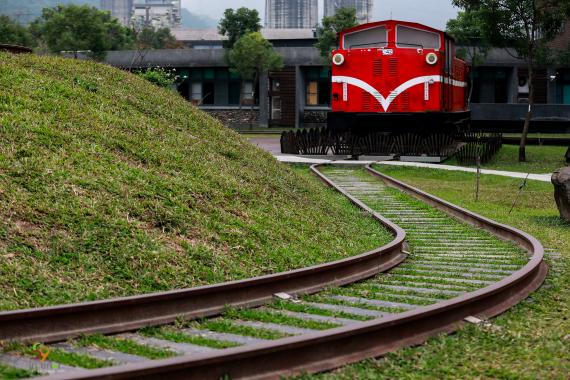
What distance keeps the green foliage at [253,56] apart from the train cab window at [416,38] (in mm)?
38321

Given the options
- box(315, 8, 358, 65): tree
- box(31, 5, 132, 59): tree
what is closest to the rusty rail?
box(315, 8, 358, 65): tree

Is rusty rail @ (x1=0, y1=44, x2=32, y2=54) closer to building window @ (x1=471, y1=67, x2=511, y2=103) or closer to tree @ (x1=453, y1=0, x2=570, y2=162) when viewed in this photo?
tree @ (x1=453, y1=0, x2=570, y2=162)

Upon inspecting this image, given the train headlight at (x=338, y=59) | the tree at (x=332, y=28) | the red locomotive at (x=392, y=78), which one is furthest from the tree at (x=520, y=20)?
the tree at (x=332, y=28)

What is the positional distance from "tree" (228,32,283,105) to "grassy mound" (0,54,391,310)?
52.9m

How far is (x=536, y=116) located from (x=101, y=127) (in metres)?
44.1

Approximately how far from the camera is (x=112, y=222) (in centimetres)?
1002

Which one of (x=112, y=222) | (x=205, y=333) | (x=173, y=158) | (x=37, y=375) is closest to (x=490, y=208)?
(x=173, y=158)

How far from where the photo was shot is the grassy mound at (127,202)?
29.6 ft

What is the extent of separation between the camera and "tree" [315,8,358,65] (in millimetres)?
70375

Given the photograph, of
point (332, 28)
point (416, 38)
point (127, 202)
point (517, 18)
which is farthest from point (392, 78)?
point (332, 28)

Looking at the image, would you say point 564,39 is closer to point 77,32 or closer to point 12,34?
point 77,32

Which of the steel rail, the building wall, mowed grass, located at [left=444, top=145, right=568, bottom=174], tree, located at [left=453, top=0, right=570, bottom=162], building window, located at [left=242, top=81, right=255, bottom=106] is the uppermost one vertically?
the building wall

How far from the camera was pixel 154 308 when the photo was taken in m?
7.66

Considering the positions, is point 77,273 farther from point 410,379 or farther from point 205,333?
point 410,379
